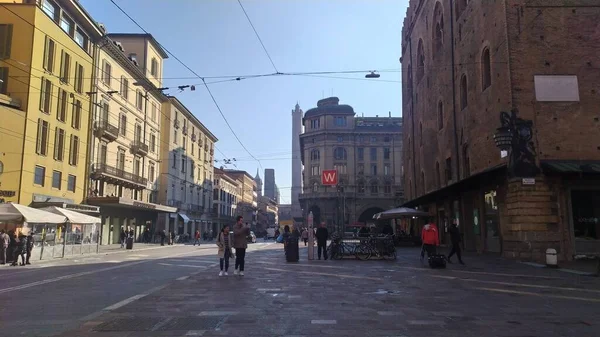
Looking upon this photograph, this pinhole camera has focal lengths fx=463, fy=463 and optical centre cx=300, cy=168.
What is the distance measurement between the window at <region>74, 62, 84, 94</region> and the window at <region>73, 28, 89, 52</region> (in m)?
1.93

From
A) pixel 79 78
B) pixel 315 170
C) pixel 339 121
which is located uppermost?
pixel 339 121

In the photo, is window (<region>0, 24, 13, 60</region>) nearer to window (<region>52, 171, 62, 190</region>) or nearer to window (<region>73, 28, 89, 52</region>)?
window (<region>73, 28, 89, 52</region>)

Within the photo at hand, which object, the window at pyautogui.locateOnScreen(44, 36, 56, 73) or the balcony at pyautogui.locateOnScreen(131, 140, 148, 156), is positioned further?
the balcony at pyautogui.locateOnScreen(131, 140, 148, 156)

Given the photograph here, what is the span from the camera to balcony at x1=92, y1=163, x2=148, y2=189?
124 feet

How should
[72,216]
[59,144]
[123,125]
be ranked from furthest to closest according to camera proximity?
[123,125], [59,144], [72,216]

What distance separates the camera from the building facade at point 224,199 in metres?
83.0

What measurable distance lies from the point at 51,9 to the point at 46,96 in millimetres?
6185

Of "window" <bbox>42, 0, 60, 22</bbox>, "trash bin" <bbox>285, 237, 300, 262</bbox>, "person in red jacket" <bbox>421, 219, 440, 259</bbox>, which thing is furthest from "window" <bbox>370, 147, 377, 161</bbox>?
"person in red jacket" <bbox>421, 219, 440, 259</bbox>

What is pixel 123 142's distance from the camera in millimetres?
42688

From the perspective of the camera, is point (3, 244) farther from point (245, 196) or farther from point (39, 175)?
point (245, 196)

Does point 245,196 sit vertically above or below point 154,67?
below

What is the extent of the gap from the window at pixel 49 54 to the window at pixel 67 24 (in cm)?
240

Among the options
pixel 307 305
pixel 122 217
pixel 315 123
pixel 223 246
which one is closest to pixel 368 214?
pixel 315 123

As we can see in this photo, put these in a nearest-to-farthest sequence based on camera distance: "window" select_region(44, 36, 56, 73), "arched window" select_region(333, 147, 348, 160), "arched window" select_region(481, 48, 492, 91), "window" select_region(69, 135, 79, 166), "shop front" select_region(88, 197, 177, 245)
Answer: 1. "arched window" select_region(481, 48, 492, 91)
2. "window" select_region(44, 36, 56, 73)
3. "window" select_region(69, 135, 79, 166)
4. "shop front" select_region(88, 197, 177, 245)
5. "arched window" select_region(333, 147, 348, 160)
